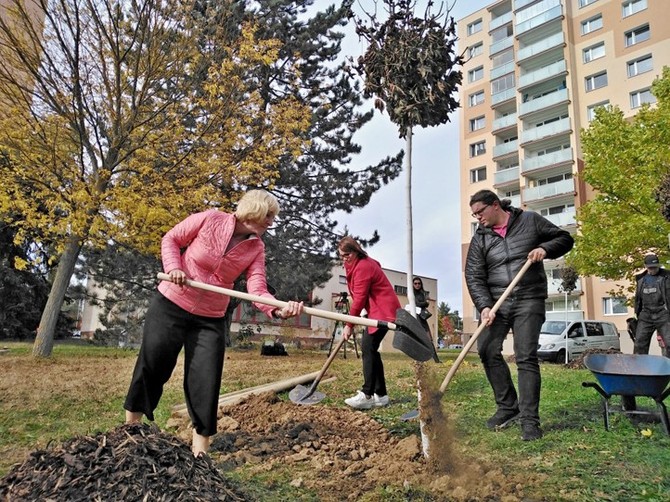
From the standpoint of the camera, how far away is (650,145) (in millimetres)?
14258

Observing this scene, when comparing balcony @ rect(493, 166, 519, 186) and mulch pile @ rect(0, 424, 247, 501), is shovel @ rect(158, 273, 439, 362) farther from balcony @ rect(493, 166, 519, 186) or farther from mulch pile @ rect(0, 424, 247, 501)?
balcony @ rect(493, 166, 519, 186)

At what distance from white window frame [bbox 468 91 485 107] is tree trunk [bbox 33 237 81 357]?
33890mm

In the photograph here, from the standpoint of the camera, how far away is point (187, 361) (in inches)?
112

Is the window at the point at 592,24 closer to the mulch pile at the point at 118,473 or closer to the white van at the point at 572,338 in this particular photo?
the white van at the point at 572,338

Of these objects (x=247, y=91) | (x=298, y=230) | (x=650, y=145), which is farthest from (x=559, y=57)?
(x=247, y=91)

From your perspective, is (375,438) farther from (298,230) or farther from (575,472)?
(298,230)

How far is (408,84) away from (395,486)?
13.8 feet

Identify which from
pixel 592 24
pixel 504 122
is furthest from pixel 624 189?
pixel 592 24

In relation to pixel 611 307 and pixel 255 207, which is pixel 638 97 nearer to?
pixel 611 307

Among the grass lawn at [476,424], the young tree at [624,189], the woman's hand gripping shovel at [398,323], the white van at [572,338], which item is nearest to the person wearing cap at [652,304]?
the grass lawn at [476,424]

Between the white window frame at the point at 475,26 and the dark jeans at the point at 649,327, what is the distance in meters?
36.3

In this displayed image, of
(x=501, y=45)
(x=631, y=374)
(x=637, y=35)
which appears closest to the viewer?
(x=631, y=374)

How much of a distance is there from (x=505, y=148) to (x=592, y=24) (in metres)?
9.22

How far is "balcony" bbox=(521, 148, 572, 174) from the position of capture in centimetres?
3042
